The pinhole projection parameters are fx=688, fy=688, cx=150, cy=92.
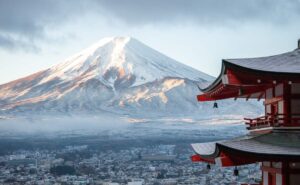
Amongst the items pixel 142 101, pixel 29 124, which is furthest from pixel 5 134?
pixel 142 101

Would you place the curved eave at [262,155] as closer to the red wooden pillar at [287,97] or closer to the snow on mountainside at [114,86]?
the red wooden pillar at [287,97]

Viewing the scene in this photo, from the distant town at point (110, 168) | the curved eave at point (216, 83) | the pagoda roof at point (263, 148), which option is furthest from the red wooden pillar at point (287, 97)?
the distant town at point (110, 168)

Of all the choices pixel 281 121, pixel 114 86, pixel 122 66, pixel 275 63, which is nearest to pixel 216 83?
pixel 275 63

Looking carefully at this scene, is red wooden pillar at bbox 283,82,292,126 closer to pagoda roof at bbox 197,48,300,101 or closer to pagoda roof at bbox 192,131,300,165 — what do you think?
pagoda roof at bbox 197,48,300,101

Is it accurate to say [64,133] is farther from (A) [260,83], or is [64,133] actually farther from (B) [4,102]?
(A) [260,83]

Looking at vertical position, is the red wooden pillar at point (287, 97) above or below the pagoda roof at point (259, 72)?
below

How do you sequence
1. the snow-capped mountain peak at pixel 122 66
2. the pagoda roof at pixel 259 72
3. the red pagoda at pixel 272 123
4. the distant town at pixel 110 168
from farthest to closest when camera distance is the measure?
1. the snow-capped mountain peak at pixel 122 66
2. the distant town at pixel 110 168
3. the pagoda roof at pixel 259 72
4. the red pagoda at pixel 272 123
